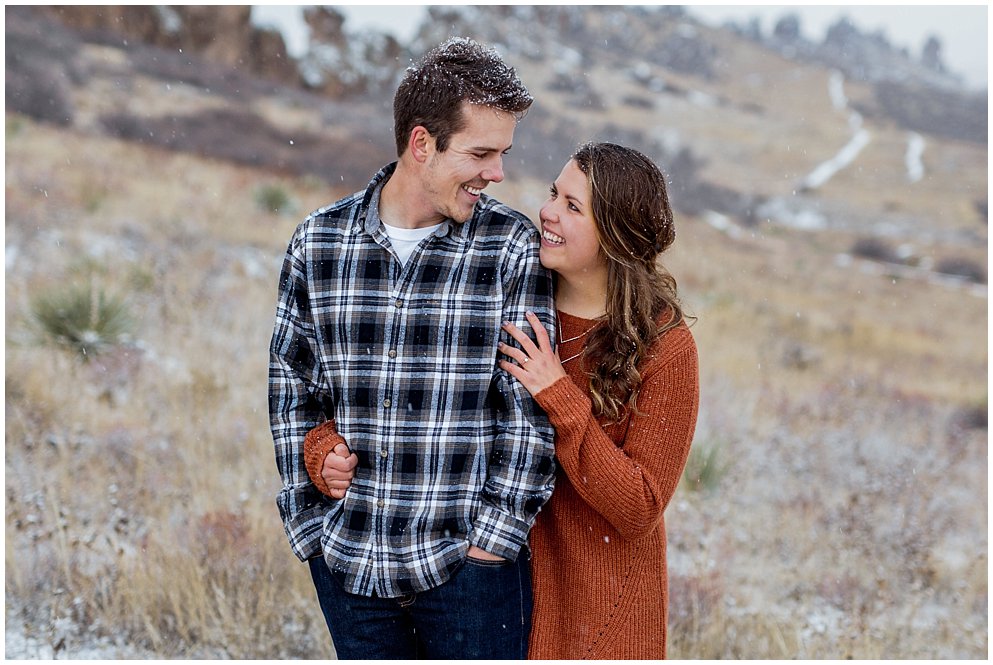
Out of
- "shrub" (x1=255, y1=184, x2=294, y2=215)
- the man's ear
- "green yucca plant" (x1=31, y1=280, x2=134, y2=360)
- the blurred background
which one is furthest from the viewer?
"shrub" (x1=255, y1=184, x2=294, y2=215)

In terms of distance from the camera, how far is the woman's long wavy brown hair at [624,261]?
2.08m

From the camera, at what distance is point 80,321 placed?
5.83 meters

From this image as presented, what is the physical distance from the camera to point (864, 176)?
2528cm

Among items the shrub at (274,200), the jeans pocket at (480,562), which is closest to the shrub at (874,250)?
the shrub at (274,200)

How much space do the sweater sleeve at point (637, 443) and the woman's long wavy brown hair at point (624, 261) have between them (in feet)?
0.17

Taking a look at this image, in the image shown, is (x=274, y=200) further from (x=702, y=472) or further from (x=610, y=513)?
(x=610, y=513)

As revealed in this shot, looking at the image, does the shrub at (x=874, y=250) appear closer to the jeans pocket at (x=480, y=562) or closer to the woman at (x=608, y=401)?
the woman at (x=608, y=401)

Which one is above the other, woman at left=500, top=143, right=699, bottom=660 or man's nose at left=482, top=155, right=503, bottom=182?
man's nose at left=482, top=155, right=503, bottom=182

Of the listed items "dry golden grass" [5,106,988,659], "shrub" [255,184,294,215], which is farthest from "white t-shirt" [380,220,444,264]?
"shrub" [255,184,294,215]

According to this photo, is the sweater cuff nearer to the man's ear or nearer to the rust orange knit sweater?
the rust orange knit sweater

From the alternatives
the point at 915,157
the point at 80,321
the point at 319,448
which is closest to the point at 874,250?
the point at 915,157

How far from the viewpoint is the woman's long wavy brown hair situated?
2078 millimetres

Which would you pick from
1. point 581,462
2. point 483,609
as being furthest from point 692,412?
point 483,609

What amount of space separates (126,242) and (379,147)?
7.17 metres
